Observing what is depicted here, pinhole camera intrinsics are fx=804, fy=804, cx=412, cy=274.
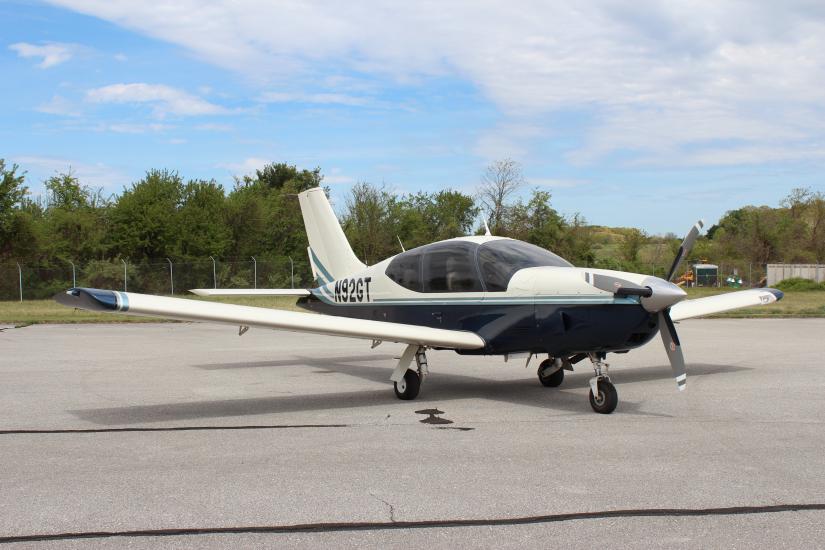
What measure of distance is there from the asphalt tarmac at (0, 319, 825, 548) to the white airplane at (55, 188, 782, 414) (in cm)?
64

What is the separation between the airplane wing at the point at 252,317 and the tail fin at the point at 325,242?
151 inches

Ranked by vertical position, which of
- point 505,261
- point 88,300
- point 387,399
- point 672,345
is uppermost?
point 505,261

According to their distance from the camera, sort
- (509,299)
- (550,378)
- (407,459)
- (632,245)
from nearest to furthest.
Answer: (407,459) < (509,299) < (550,378) < (632,245)

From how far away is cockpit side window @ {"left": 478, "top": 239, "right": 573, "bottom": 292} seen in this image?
Answer: 9.44 m

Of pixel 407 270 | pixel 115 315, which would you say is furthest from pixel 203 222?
pixel 407 270

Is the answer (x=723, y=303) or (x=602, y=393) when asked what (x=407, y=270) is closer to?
(x=602, y=393)

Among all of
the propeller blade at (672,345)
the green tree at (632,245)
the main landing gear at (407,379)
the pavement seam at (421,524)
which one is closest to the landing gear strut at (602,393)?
the propeller blade at (672,345)

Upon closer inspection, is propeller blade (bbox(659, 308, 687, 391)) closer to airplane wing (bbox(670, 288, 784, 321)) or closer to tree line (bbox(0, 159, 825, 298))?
airplane wing (bbox(670, 288, 784, 321))

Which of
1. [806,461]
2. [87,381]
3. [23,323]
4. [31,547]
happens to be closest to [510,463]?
[806,461]

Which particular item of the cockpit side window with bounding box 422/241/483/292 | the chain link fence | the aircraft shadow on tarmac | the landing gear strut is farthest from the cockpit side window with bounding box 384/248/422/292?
the chain link fence

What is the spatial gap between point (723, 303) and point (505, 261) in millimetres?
4740

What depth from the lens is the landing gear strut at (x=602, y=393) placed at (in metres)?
8.49

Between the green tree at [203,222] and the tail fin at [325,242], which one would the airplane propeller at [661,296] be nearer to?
the tail fin at [325,242]

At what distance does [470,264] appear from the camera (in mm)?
9820
